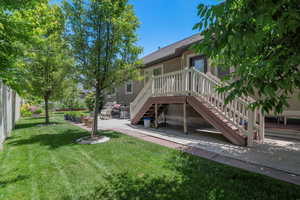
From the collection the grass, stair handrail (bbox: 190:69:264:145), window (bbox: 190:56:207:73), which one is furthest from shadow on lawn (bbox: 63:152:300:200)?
window (bbox: 190:56:207:73)

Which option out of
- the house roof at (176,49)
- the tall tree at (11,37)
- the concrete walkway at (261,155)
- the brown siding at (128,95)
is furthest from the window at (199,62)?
the tall tree at (11,37)

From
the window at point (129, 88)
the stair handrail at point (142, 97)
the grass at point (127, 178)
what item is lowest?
the grass at point (127, 178)

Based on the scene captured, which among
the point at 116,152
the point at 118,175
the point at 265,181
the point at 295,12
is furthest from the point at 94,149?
the point at 295,12

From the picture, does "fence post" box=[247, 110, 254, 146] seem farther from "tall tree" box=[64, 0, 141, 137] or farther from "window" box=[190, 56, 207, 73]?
"tall tree" box=[64, 0, 141, 137]

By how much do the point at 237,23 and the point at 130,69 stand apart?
5.28m

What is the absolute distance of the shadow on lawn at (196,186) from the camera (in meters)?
2.53

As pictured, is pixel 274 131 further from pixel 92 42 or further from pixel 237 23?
pixel 92 42

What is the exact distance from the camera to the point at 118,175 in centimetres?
329

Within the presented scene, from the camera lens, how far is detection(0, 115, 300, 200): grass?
2596mm

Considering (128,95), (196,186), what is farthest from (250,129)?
(128,95)

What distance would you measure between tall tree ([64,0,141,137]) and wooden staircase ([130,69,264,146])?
2.27 m

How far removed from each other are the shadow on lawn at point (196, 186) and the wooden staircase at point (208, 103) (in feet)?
7.13

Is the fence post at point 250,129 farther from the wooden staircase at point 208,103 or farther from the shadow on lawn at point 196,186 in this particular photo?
the shadow on lawn at point 196,186

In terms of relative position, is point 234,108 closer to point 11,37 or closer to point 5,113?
point 11,37
